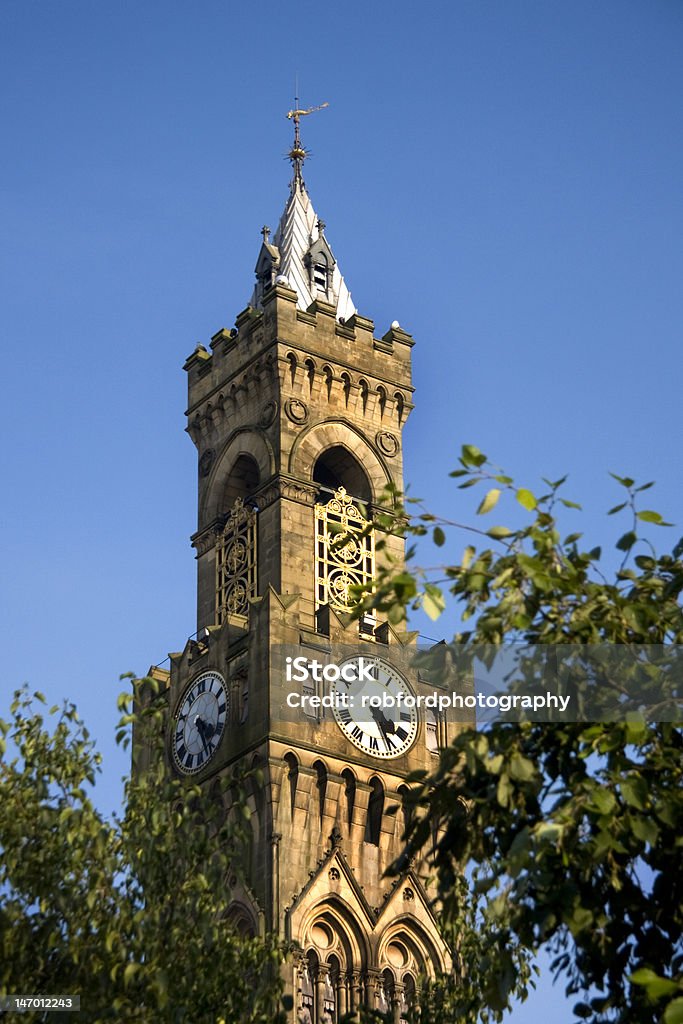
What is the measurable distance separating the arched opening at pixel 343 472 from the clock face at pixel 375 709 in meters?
7.72

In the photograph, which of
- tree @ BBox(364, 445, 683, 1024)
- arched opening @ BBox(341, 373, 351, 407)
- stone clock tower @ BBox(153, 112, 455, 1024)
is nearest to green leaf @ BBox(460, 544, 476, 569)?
tree @ BBox(364, 445, 683, 1024)

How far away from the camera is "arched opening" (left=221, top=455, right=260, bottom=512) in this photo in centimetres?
7112

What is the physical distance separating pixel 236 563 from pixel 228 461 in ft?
14.2

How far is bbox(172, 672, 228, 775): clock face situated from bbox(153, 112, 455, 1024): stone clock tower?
72 millimetres

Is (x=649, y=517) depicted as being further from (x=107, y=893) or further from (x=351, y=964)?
(x=351, y=964)

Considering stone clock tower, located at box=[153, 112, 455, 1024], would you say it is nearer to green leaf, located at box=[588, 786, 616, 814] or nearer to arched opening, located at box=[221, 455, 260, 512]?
arched opening, located at box=[221, 455, 260, 512]

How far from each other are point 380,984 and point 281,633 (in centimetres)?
1103

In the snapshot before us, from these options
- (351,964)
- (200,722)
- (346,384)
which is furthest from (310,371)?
(351,964)

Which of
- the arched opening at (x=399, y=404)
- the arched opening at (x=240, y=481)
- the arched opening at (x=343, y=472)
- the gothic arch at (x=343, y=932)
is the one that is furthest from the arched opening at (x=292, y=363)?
the gothic arch at (x=343, y=932)

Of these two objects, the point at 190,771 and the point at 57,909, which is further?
the point at 190,771

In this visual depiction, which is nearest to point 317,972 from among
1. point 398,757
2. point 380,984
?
point 380,984

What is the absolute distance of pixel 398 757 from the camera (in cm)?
6450

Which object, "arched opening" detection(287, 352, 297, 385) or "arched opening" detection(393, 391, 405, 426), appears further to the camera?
"arched opening" detection(393, 391, 405, 426)

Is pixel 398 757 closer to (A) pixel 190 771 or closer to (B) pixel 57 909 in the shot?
(A) pixel 190 771
